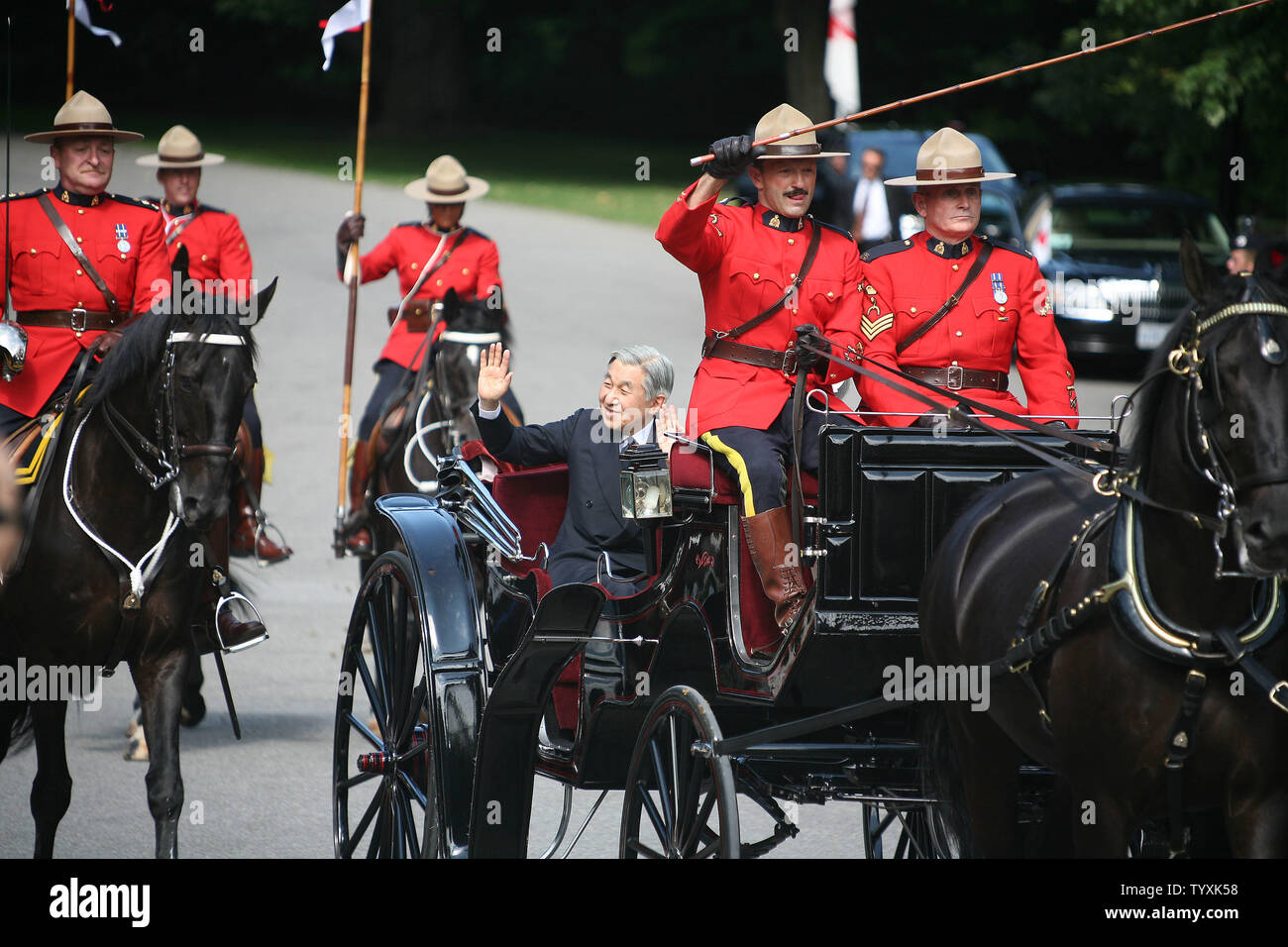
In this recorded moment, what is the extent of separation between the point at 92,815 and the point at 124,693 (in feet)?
7.82

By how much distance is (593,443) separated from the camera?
5469 mm

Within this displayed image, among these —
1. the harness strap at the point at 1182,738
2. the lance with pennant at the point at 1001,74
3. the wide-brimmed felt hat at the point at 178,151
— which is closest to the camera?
the harness strap at the point at 1182,738

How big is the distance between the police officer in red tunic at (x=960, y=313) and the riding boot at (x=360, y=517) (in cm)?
393

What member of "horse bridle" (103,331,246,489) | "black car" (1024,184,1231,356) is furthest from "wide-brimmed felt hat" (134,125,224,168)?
"black car" (1024,184,1231,356)

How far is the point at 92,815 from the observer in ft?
21.5

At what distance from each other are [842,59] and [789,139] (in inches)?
89.8

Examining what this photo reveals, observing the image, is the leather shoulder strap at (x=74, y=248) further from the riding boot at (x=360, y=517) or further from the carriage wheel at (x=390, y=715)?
the riding boot at (x=360, y=517)

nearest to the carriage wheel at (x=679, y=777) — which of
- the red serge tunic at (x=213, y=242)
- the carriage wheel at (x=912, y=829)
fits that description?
the carriage wheel at (x=912, y=829)

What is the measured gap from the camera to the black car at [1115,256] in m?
16.8

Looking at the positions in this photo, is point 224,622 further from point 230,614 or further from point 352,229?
point 352,229

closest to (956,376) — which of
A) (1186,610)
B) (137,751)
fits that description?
(1186,610)

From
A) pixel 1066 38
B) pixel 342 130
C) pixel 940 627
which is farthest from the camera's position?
pixel 342 130
